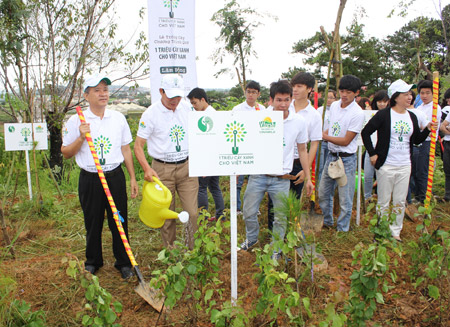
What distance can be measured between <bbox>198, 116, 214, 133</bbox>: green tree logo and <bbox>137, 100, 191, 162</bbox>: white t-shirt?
1024mm

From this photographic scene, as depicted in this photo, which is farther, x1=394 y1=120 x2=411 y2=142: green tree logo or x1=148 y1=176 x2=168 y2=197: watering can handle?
x1=394 y1=120 x2=411 y2=142: green tree logo

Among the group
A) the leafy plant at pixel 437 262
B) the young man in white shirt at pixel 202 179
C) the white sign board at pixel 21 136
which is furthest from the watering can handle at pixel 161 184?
the white sign board at pixel 21 136

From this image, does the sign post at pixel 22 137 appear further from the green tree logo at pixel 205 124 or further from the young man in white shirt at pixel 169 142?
the green tree logo at pixel 205 124

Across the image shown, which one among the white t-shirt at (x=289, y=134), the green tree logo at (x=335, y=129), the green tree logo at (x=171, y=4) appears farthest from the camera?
the green tree logo at (x=171, y=4)

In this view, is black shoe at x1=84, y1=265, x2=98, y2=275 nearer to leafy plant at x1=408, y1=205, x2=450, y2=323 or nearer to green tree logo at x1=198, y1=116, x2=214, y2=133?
green tree logo at x1=198, y1=116, x2=214, y2=133

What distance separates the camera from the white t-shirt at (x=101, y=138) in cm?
323

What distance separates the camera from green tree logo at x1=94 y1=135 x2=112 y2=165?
128 inches

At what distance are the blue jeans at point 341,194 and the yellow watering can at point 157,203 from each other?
7.02 feet

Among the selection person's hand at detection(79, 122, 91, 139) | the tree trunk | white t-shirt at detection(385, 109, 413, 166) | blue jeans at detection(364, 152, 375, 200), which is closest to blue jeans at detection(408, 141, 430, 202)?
blue jeans at detection(364, 152, 375, 200)

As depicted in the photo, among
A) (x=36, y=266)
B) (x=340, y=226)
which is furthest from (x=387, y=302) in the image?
(x=36, y=266)

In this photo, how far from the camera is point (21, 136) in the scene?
564 cm

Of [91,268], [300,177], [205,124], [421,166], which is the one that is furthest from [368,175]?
[91,268]

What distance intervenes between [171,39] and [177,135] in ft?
7.41

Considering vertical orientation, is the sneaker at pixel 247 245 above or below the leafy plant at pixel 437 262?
below
